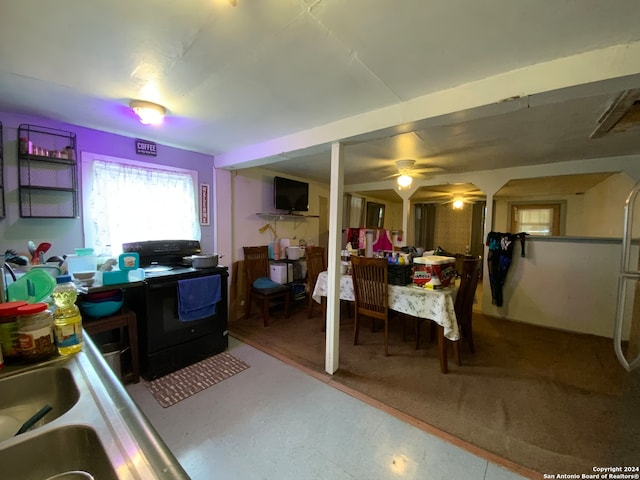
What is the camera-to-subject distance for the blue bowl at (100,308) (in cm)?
190

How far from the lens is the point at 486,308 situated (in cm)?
397

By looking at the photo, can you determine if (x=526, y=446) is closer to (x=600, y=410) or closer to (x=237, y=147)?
(x=600, y=410)

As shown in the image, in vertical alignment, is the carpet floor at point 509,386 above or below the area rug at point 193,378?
above

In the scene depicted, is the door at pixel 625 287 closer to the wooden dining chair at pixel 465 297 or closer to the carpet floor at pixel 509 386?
the carpet floor at pixel 509 386

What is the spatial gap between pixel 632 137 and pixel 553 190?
301 centimetres

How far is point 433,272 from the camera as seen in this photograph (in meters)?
2.46

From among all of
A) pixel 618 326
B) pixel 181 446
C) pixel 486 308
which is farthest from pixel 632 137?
pixel 181 446

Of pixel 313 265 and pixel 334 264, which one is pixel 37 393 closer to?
pixel 334 264

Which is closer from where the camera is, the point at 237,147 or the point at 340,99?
the point at 340,99

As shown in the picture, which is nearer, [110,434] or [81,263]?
[110,434]

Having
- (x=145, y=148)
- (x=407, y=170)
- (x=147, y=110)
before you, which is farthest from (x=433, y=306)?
(x=145, y=148)

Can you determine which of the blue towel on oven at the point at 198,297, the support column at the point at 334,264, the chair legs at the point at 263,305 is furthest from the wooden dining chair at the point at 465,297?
the blue towel on oven at the point at 198,297

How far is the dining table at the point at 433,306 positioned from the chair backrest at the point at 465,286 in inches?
3.4

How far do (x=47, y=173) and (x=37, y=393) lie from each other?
6.97 feet
